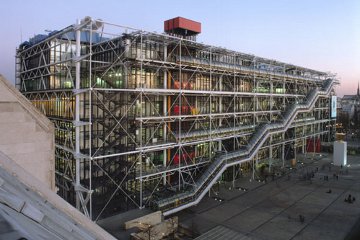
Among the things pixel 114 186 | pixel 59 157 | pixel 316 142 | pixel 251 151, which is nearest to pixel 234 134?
pixel 251 151

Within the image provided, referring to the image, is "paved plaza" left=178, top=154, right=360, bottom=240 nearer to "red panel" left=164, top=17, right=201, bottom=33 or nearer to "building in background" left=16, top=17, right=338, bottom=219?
"building in background" left=16, top=17, right=338, bottom=219

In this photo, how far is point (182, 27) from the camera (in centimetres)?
4247

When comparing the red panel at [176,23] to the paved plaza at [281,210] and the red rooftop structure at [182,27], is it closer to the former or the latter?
the red rooftop structure at [182,27]

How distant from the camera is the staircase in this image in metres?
28.5

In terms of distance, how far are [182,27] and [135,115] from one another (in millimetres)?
18625

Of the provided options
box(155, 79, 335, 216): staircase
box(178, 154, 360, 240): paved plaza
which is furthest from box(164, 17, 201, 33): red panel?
box(178, 154, 360, 240): paved plaza

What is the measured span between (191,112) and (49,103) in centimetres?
1622

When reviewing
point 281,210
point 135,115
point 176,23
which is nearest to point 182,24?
point 176,23

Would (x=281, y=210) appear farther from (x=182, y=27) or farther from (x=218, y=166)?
(x=182, y=27)

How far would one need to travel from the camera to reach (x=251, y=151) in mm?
39875

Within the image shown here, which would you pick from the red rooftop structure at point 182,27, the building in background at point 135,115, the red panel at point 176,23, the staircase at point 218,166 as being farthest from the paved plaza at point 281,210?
the red panel at point 176,23

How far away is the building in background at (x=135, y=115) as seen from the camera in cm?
2753

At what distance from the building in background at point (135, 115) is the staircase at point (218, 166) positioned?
121mm

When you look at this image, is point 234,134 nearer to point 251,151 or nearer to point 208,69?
point 251,151
